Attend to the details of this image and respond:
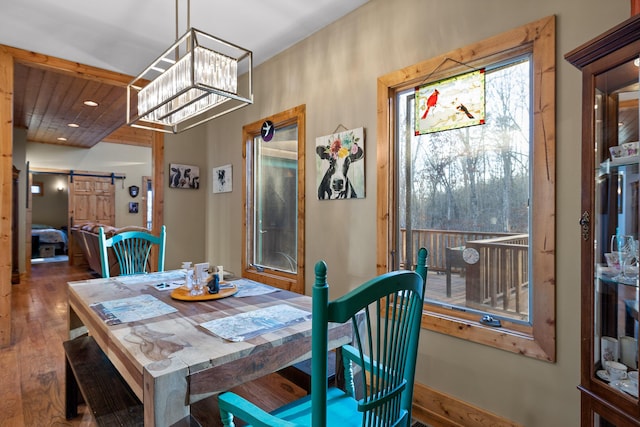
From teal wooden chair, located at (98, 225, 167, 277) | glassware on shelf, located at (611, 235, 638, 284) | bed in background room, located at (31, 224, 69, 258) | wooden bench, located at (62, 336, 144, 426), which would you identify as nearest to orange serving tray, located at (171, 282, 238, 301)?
wooden bench, located at (62, 336, 144, 426)

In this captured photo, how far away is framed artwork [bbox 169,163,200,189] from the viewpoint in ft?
13.6

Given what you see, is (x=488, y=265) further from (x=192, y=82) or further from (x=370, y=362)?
(x=192, y=82)

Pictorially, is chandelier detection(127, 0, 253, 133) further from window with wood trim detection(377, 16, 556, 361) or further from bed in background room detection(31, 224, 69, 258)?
bed in background room detection(31, 224, 69, 258)

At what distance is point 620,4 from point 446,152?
0.98 metres

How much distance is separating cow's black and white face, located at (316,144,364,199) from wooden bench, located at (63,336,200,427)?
1774 mm

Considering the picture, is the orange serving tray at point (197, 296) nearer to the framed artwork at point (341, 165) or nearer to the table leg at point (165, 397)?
the table leg at point (165, 397)

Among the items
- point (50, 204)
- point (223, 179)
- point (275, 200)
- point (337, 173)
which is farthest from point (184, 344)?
point (50, 204)

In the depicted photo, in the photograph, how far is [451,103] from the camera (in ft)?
6.73

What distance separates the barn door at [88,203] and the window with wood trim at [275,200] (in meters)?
6.12

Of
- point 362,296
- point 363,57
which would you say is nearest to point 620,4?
point 363,57

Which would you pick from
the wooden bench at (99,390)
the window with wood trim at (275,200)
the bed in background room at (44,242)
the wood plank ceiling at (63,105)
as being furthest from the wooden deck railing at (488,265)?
the bed in background room at (44,242)

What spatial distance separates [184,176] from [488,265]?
3579 mm

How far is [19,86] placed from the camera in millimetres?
4258

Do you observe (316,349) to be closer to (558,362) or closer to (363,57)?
(558,362)
